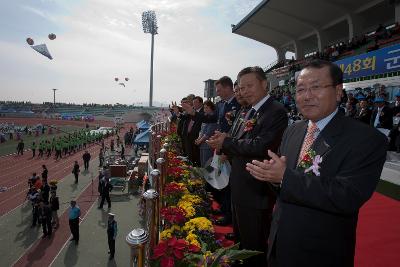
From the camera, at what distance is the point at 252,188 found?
9.02ft

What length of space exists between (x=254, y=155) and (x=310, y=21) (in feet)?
93.9

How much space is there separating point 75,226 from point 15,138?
3824 centimetres

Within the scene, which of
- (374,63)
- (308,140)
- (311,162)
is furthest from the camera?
(374,63)

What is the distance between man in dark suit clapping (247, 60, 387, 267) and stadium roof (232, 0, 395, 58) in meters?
20.0

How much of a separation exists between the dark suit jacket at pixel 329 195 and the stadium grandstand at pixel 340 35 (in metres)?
8.47

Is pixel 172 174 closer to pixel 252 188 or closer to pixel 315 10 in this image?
pixel 252 188

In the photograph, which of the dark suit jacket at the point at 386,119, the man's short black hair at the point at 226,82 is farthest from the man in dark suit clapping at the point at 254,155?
the dark suit jacket at the point at 386,119

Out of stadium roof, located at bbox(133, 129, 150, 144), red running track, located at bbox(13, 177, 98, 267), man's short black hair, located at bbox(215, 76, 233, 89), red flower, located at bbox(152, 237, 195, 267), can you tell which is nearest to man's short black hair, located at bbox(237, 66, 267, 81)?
red flower, located at bbox(152, 237, 195, 267)

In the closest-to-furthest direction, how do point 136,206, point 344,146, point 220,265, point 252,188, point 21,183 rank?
point 344,146 → point 220,265 → point 252,188 → point 136,206 → point 21,183

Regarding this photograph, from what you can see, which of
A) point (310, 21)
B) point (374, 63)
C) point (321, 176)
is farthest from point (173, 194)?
point (310, 21)

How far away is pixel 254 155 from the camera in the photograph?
8.68 ft

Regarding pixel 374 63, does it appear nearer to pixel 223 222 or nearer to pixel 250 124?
pixel 223 222

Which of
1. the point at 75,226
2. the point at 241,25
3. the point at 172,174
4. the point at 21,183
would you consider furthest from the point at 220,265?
the point at 241,25

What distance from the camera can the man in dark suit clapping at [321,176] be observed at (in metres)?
1.57
